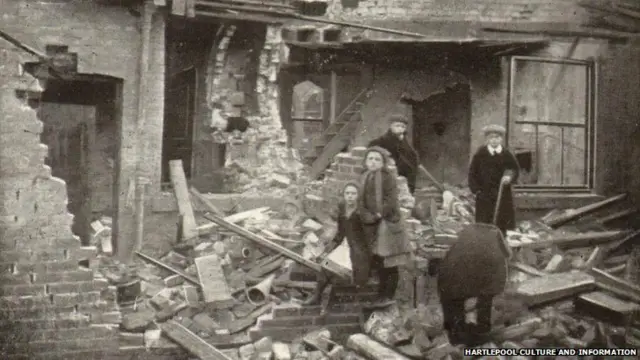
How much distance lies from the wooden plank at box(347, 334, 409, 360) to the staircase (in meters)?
3.19

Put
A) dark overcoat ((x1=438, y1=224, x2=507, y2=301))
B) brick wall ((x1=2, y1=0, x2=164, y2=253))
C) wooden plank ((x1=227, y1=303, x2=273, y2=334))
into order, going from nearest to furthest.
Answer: dark overcoat ((x1=438, y1=224, x2=507, y2=301)) → wooden plank ((x1=227, y1=303, x2=273, y2=334)) → brick wall ((x1=2, y1=0, x2=164, y2=253))

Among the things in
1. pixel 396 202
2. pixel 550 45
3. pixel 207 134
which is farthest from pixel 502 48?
pixel 207 134

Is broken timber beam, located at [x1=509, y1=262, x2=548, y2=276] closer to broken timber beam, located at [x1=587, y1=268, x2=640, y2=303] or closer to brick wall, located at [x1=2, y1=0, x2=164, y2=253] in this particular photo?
broken timber beam, located at [x1=587, y1=268, x2=640, y2=303]

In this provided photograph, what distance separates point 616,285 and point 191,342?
4008 millimetres

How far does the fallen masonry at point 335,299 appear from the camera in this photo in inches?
239

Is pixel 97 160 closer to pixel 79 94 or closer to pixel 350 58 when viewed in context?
pixel 79 94

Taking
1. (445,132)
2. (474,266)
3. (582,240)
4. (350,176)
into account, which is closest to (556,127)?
(582,240)

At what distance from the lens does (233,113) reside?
9195 mm

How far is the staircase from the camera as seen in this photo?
9156mm

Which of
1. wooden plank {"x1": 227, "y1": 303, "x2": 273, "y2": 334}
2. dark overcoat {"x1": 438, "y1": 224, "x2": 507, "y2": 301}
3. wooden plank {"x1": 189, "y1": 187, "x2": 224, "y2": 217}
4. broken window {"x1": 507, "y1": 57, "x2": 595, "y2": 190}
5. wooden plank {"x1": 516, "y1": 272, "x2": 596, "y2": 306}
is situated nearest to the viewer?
dark overcoat {"x1": 438, "y1": 224, "x2": 507, "y2": 301}

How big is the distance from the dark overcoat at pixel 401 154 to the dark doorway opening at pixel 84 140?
3481 millimetres

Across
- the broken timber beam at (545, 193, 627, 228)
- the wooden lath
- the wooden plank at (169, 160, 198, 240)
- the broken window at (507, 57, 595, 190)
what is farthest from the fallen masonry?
the wooden lath

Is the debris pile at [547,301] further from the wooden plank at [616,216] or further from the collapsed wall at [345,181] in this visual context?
the collapsed wall at [345,181]

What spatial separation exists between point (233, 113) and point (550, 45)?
4.27 m
